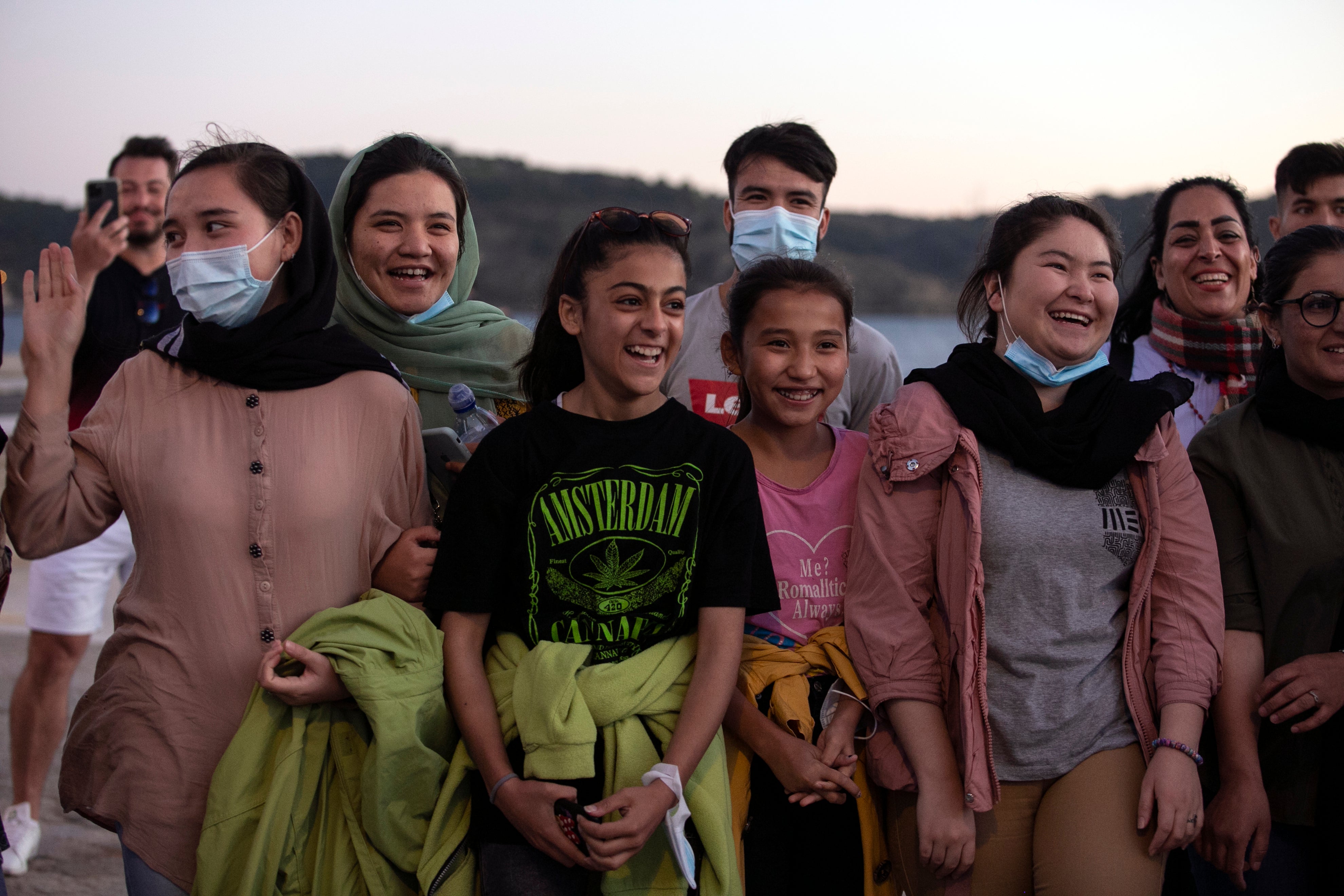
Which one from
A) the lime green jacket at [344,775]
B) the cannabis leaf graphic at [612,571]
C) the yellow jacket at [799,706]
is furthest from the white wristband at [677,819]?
the lime green jacket at [344,775]

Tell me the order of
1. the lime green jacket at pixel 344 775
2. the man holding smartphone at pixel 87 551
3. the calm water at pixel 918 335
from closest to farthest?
the lime green jacket at pixel 344 775
the man holding smartphone at pixel 87 551
the calm water at pixel 918 335

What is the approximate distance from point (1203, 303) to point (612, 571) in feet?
8.38

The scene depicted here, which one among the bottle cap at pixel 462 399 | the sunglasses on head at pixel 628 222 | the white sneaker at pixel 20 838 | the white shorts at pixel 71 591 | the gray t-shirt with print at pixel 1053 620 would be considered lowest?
the white sneaker at pixel 20 838

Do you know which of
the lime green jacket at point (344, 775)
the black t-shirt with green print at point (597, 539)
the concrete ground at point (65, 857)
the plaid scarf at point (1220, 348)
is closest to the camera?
the lime green jacket at point (344, 775)

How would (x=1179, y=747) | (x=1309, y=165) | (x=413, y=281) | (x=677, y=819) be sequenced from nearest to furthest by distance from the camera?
(x=677, y=819)
(x=1179, y=747)
(x=413, y=281)
(x=1309, y=165)

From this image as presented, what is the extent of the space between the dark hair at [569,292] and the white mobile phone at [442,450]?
0.24m

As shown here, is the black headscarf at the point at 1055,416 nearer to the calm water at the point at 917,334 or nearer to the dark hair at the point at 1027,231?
the dark hair at the point at 1027,231

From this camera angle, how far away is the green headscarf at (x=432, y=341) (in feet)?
10.3

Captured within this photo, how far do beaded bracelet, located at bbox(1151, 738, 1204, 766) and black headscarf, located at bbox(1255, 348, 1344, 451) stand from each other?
0.92 metres

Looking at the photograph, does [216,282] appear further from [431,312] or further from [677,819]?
[677,819]

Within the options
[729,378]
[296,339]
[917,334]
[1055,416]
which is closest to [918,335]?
[917,334]

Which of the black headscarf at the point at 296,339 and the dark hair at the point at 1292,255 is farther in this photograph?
the dark hair at the point at 1292,255

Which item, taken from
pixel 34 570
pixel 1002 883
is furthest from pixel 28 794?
pixel 1002 883

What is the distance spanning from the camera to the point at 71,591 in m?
4.41
